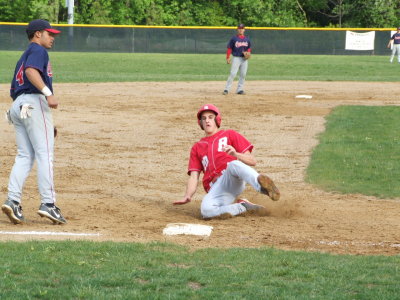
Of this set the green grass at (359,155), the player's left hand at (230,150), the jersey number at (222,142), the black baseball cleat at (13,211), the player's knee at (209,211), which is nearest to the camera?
the black baseball cleat at (13,211)

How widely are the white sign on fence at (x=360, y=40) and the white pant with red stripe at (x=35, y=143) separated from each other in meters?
39.9

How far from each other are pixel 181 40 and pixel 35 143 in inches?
1490

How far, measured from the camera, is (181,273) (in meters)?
5.27

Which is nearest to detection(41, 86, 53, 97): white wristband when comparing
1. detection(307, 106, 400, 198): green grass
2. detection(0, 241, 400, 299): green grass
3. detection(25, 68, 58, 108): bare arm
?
detection(25, 68, 58, 108): bare arm

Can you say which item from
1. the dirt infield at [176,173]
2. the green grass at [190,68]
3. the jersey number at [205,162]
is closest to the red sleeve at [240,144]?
the jersey number at [205,162]

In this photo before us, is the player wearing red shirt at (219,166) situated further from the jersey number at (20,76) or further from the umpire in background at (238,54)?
the umpire in background at (238,54)

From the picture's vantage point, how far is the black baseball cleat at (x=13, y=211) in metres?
7.05

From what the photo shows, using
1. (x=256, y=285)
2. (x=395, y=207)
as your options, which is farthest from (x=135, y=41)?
(x=256, y=285)

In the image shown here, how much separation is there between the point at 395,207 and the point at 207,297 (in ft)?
13.5

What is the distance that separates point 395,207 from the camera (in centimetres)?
834

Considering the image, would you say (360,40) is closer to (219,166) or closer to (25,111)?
(219,166)

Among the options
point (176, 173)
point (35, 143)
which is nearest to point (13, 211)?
point (35, 143)

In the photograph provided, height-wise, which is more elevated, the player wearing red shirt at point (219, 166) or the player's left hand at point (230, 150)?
the player's left hand at point (230, 150)

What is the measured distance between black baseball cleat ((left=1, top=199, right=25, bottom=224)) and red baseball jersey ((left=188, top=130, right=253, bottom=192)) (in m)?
1.72
